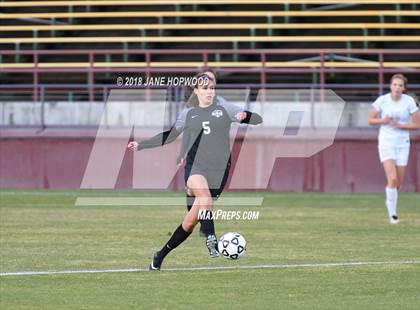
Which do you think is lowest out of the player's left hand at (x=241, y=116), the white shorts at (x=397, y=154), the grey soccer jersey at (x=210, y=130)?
the white shorts at (x=397, y=154)

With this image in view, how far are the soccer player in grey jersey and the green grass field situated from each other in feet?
1.41

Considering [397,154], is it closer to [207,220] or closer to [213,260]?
[213,260]

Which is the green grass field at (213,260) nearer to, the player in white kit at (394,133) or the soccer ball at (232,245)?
the soccer ball at (232,245)

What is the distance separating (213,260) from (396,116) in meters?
5.44

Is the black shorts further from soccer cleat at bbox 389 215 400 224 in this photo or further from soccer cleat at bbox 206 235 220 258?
soccer cleat at bbox 389 215 400 224

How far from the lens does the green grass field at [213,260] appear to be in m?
9.12

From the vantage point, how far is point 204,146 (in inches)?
455

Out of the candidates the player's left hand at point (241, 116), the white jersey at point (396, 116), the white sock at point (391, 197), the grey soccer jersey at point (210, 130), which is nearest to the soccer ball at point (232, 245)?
the grey soccer jersey at point (210, 130)

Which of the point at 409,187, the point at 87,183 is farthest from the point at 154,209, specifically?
the point at 409,187

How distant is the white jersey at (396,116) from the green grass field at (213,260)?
1.17 meters

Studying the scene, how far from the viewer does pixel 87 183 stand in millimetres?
23703

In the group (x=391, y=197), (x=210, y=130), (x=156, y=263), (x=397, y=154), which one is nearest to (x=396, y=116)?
(x=397, y=154)

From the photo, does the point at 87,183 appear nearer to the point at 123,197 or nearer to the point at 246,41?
the point at 123,197

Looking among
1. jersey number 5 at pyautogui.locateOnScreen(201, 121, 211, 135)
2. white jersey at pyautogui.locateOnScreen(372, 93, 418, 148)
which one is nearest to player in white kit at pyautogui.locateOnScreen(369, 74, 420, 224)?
white jersey at pyautogui.locateOnScreen(372, 93, 418, 148)
